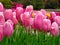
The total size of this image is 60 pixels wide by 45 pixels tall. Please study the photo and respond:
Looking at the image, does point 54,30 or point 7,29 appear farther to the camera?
point 54,30

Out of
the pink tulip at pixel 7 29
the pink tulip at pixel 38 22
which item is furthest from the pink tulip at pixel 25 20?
the pink tulip at pixel 7 29

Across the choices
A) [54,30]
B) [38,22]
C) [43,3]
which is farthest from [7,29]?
[43,3]

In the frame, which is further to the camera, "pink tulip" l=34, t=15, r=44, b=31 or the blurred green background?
the blurred green background

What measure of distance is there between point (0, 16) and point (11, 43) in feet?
0.71

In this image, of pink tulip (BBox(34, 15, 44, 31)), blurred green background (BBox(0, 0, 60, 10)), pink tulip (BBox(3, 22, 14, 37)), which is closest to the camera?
pink tulip (BBox(3, 22, 14, 37))

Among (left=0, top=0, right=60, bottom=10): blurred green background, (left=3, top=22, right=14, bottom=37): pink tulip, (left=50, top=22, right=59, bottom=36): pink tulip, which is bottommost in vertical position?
(left=0, top=0, right=60, bottom=10): blurred green background

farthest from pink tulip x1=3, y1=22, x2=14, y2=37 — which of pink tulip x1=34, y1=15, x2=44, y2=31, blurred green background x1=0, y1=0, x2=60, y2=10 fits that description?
blurred green background x1=0, y1=0, x2=60, y2=10

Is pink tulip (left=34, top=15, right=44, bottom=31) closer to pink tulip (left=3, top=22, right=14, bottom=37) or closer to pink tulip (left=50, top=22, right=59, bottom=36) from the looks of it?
pink tulip (left=50, top=22, right=59, bottom=36)

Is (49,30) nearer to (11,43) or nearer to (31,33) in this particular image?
(31,33)

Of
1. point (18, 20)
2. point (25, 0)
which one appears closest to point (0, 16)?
point (18, 20)

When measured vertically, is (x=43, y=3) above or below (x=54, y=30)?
below

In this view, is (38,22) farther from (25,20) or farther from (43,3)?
(43,3)

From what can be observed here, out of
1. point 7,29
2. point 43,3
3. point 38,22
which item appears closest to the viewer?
point 7,29

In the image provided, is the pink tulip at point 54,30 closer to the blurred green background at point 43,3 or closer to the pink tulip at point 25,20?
the pink tulip at point 25,20
